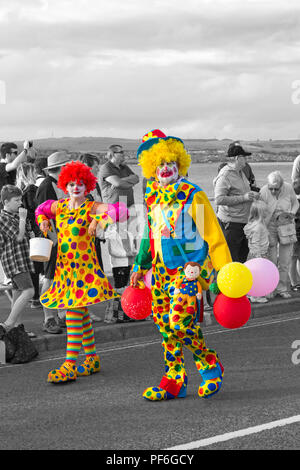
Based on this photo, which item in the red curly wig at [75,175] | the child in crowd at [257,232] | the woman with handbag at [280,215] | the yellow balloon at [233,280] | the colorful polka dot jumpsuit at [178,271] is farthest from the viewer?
the woman with handbag at [280,215]

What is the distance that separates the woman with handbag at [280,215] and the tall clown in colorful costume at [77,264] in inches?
168

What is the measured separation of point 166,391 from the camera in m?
6.18

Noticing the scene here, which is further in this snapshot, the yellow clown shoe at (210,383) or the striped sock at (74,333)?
the striped sock at (74,333)

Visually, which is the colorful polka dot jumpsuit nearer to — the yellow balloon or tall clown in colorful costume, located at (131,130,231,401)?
tall clown in colorful costume, located at (131,130,231,401)

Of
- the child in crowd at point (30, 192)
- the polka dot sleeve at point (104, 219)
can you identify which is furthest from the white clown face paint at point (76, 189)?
the child in crowd at point (30, 192)

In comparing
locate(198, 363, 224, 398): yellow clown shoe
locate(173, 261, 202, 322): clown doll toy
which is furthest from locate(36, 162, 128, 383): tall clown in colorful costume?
locate(198, 363, 224, 398): yellow clown shoe

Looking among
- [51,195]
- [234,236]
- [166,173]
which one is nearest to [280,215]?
[234,236]

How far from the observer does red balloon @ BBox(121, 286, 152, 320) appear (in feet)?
21.1

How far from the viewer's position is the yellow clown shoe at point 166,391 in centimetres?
614

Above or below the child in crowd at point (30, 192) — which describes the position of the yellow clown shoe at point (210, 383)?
below

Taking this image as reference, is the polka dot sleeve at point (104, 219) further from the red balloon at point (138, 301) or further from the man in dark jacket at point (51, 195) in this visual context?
the man in dark jacket at point (51, 195)

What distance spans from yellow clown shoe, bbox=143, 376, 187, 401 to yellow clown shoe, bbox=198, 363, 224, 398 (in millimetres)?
151

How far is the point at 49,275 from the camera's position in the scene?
8711 mm

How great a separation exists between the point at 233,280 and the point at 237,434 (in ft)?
3.85
